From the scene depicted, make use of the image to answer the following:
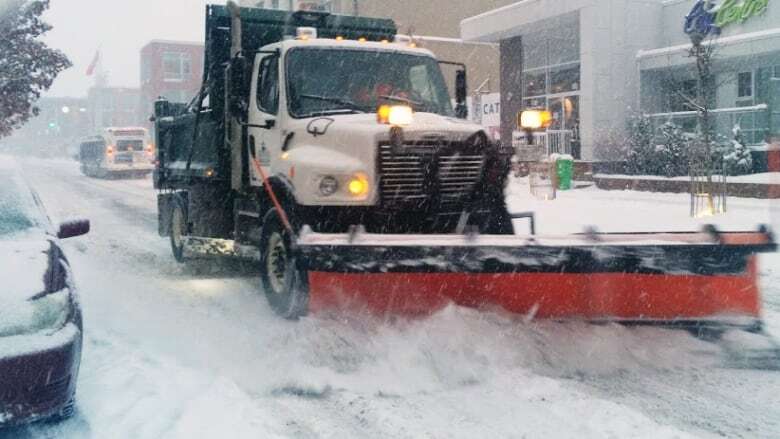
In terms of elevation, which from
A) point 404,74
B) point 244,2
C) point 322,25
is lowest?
point 404,74

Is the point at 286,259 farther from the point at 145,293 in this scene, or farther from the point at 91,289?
the point at 91,289

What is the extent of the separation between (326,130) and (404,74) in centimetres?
144

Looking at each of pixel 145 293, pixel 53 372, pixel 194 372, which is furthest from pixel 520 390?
pixel 145 293

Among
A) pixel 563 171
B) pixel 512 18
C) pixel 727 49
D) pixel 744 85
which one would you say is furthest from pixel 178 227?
pixel 512 18

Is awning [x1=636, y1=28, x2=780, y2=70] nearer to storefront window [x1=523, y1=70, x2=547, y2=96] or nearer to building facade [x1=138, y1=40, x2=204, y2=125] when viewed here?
storefront window [x1=523, y1=70, x2=547, y2=96]

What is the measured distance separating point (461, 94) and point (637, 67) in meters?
15.9

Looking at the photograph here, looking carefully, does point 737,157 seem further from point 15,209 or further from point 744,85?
point 15,209

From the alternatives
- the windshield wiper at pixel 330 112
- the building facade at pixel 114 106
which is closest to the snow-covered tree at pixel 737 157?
the windshield wiper at pixel 330 112

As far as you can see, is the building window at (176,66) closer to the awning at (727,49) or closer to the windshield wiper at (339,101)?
the awning at (727,49)

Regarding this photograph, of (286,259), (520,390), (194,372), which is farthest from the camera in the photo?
(286,259)

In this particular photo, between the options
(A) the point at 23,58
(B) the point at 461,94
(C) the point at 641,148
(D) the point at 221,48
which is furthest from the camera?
(C) the point at 641,148

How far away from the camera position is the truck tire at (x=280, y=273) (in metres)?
6.06

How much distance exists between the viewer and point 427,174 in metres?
6.28

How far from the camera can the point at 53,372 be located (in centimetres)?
387
